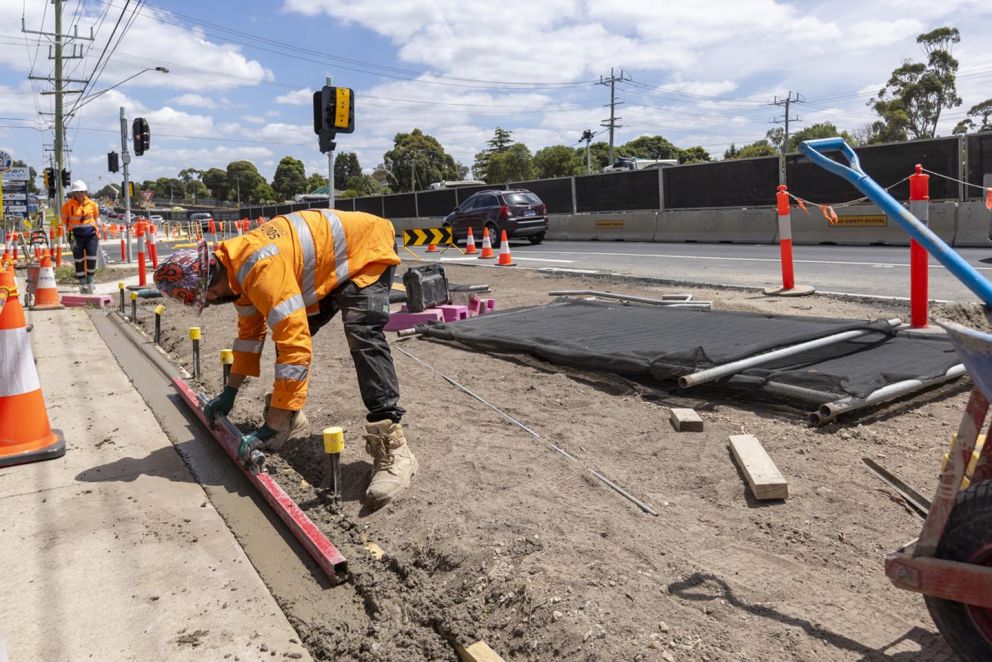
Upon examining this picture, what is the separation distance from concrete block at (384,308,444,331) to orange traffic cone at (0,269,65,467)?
3288 millimetres

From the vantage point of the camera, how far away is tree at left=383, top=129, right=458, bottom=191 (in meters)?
82.8

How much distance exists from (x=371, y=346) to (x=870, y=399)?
266cm

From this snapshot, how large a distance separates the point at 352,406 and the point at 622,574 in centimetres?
274

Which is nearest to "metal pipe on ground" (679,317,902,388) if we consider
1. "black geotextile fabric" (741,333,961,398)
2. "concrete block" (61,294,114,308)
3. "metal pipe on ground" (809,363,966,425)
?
"black geotextile fabric" (741,333,961,398)

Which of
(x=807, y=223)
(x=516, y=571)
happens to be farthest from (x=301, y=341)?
(x=807, y=223)

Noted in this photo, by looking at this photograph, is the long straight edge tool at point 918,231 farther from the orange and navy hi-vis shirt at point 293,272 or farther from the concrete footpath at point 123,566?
the concrete footpath at point 123,566

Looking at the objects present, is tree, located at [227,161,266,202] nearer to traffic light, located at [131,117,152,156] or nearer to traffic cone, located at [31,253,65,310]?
traffic light, located at [131,117,152,156]

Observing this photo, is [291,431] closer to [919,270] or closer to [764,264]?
[919,270]

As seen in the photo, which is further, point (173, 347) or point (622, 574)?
point (173, 347)

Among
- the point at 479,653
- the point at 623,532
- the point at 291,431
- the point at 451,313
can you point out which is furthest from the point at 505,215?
the point at 479,653

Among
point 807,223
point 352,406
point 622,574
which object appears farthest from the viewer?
point 807,223

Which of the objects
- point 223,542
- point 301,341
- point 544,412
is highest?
point 301,341

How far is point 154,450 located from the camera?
14.9 ft

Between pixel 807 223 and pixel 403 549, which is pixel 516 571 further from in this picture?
pixel 807 223
